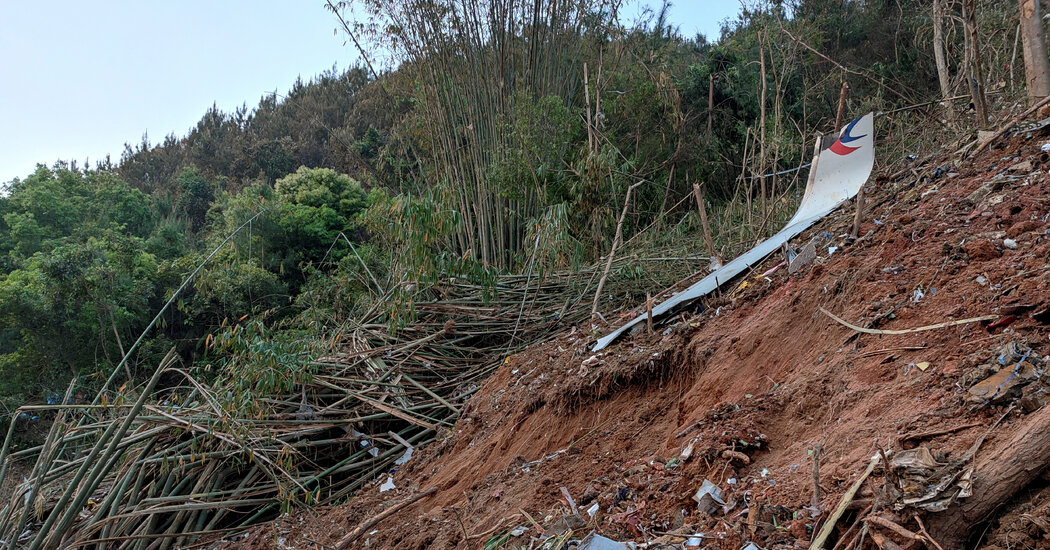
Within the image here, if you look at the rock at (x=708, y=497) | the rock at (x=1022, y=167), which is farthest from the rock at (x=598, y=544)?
the rock at (x=1022, y=167)

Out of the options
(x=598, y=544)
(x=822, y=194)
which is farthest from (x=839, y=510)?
(x=822, y=194)

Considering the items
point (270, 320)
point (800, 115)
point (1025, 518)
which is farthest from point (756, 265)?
point (270, 320)

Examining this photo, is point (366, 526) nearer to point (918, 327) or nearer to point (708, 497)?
point (708, 497)

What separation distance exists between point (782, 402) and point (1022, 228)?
0.88 m

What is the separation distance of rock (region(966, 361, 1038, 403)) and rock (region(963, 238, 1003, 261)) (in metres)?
0.63

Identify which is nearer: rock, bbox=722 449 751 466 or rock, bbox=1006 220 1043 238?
rock, bbox=722 449 751 466

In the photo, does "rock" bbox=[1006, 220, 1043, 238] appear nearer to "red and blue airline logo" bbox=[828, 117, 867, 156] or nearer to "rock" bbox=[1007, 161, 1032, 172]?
"rock" bbox=[1007, 161, 1032, 172]

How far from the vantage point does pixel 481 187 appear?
586 centimetres

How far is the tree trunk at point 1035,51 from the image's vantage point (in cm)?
282

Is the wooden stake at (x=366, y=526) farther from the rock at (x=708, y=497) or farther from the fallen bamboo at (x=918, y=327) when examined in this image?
the fallen bamboo at (x=918, y=327)

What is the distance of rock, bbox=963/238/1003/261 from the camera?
1883 mm

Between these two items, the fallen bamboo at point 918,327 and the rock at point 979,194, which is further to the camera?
the rock at point 979,194

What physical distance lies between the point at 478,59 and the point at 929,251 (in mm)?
4632

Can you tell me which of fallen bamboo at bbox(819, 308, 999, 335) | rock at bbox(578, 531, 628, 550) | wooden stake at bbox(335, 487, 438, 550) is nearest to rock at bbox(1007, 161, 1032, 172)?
fallen bamboo at bbox(819, 308, 999, 335)
